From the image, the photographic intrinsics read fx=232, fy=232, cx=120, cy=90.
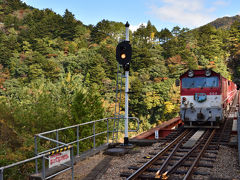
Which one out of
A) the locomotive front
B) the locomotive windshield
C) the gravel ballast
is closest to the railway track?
the gravel ballast

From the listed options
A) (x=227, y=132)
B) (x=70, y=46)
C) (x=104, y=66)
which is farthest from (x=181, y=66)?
(x=227, y=132)

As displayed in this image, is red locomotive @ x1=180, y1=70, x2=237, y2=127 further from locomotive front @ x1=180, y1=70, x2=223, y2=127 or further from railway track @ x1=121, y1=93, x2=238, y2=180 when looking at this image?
railway track @ x1=121, y1=93, x2=238, y2=180

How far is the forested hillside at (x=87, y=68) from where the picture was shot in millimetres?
24250

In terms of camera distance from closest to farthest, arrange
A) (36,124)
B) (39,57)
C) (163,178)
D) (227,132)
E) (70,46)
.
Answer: (163,178) → (227,132) → (36,124) → (39,57) → (70,46)

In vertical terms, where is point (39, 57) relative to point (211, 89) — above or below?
above

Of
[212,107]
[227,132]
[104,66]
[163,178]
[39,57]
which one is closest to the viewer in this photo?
[163,178]

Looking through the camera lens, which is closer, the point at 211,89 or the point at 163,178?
the point at 163,178

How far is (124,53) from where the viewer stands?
8.85 meters

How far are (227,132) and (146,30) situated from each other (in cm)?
7474

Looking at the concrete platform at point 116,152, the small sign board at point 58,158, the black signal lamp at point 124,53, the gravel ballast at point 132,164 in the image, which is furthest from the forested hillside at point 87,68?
the small sign board at point 58,158

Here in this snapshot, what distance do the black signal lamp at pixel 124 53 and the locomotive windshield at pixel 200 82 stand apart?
6.03 meters

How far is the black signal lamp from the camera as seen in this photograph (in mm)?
8797

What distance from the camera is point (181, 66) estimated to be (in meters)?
56.3

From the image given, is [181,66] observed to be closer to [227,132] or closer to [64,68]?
[64,68]
